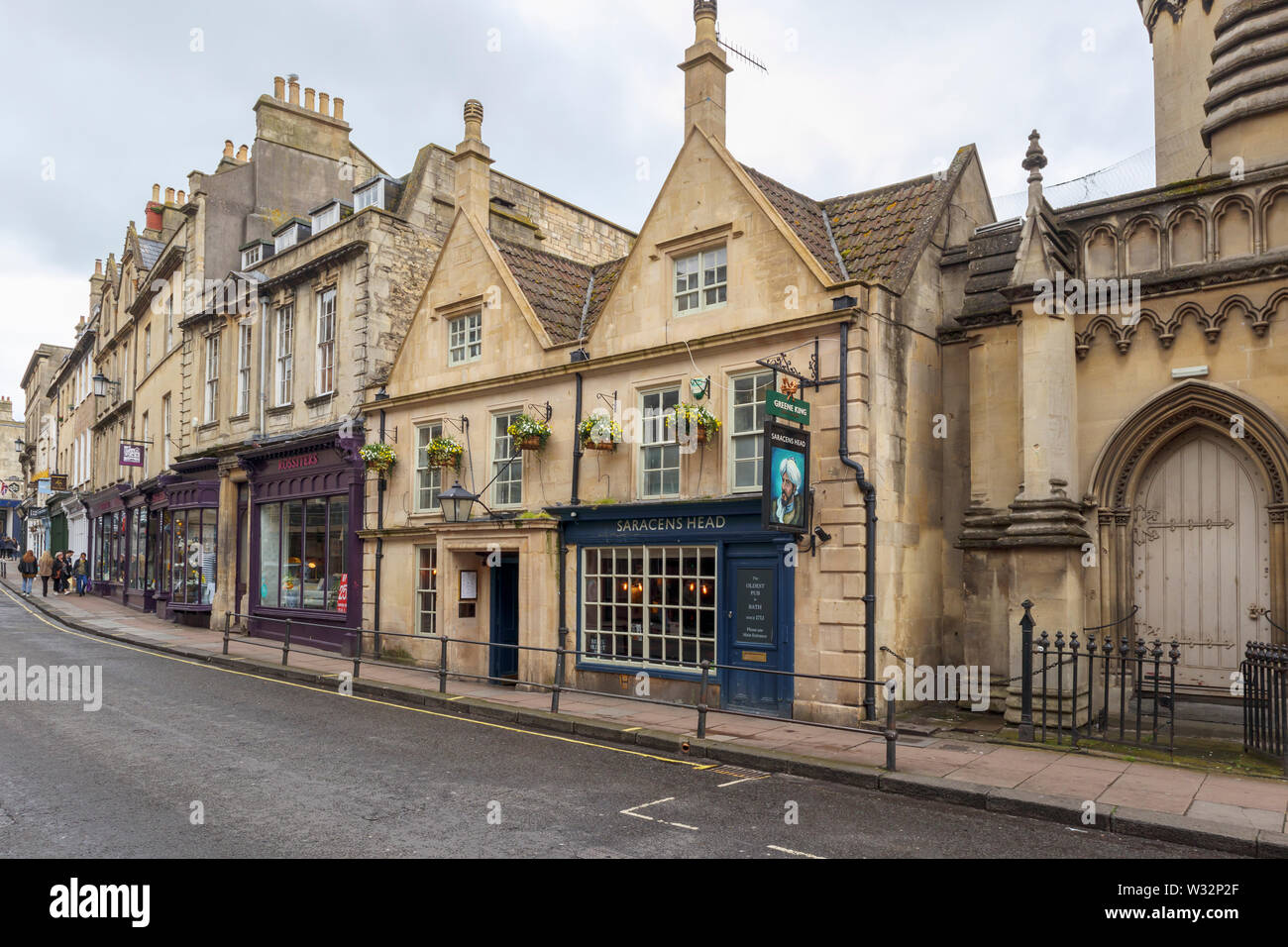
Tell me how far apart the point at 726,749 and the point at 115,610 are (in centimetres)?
2803

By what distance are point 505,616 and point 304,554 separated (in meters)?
7.76

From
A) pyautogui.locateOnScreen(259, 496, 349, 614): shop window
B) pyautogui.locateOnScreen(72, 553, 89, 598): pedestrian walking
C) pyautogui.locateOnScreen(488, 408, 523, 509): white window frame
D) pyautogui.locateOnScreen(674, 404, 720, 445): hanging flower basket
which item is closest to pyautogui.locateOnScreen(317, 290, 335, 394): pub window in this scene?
pyautogui.locateOnScreen(259, 496, 349, 614): shop window

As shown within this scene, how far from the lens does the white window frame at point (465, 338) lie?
18922 mm

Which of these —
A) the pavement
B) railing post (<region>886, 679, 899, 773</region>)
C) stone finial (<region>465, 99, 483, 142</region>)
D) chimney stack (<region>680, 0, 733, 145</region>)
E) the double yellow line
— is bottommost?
the double yellow line

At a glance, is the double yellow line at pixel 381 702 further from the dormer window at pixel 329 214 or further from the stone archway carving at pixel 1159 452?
the dormer window at pixel 329 214

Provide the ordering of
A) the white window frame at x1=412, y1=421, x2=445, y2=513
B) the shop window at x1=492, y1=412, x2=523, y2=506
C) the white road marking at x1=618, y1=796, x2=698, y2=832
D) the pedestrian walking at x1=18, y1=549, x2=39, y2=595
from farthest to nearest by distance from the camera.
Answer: the pedestrian walking at x1=18, y1=549, x2=39, y2=595
the white window frame at x1=412, y1=421, x2=445, y2=513
the shop window at x1=492, y1=412, x2=523, y2=506
the white road marking at x1=618, y1=796, x2=698, y2=832

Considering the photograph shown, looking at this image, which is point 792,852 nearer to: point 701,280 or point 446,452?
point 701,280

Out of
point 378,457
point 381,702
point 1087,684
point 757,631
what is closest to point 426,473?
point 378,457

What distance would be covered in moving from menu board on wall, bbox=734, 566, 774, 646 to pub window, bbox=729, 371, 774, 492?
129 centimetres

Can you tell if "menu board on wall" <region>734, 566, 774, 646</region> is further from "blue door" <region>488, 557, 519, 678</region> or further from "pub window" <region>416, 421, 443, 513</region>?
"pub window" <region>416, 421, 443, 513</region>

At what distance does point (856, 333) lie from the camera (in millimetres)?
12883

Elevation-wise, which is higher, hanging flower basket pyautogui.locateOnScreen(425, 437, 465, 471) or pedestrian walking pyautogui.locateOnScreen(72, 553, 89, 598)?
hanging flower basket pyautogui.locateOnScreen(425, 437, 465, 471)

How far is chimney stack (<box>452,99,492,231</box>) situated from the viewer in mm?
19812
